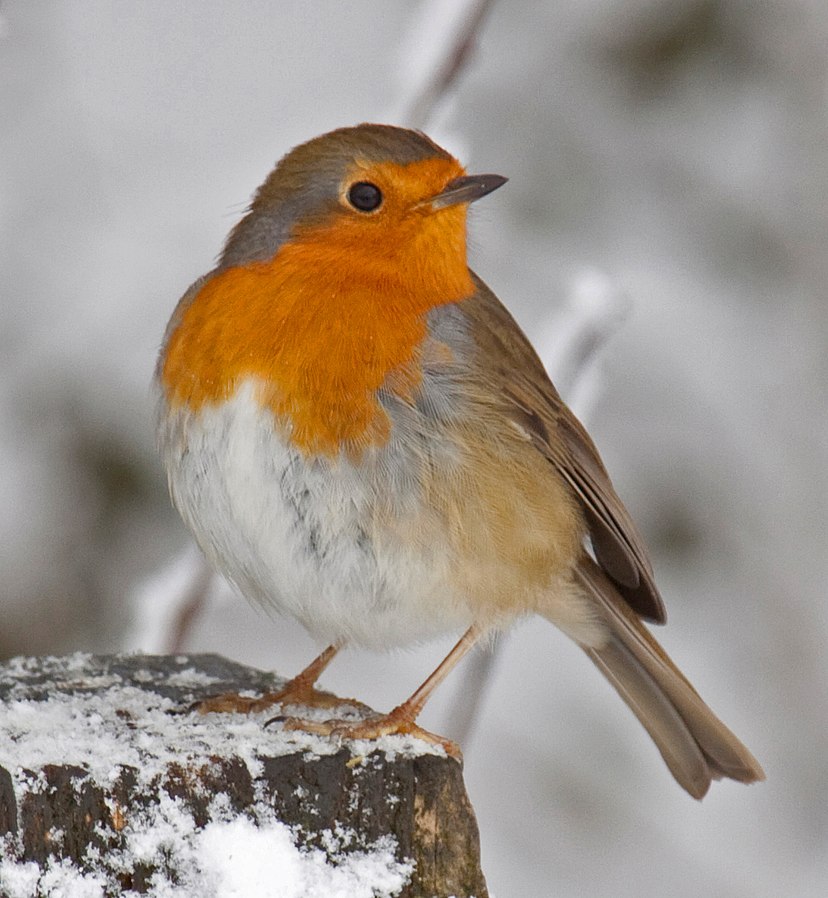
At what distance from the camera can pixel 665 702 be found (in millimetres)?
3996

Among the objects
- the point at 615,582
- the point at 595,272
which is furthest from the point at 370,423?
the point at 595,272

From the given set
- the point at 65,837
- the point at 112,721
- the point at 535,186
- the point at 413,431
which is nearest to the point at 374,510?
the point at 413,431

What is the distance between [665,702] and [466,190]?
59.3 inches

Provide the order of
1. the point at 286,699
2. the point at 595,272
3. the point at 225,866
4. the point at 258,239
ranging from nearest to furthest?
1. the point at 225,866
2. the point at 286,699
3. the point at 258,239
4. the point at 595,272

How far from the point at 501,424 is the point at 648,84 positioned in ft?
9.36

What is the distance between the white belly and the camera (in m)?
3.09

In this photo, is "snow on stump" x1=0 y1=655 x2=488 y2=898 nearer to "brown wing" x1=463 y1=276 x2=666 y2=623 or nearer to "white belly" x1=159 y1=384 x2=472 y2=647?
"white belly" x1=159 y1=384 x2=472 y2=647

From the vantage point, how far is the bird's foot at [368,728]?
270 cm

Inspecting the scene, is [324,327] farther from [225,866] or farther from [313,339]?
[225,866]

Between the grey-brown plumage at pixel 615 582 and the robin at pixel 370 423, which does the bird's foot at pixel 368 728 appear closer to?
the robin at pixel 370 423

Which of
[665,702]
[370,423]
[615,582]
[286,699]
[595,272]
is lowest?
[286,699]

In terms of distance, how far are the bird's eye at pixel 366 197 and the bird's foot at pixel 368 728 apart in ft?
3.67

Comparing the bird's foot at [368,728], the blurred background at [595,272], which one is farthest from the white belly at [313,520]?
the blurred background at [595,272]

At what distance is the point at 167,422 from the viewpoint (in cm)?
331
